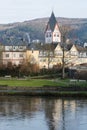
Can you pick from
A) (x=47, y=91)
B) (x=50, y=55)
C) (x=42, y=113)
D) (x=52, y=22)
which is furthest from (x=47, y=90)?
(x=52, y=22)

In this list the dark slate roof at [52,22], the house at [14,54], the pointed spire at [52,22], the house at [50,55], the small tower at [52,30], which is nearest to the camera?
the house at [50,55]

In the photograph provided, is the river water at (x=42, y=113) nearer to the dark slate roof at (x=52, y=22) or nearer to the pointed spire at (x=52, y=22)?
the pointed spire at (x=52, y=22)

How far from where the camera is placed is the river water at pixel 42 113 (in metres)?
30.0

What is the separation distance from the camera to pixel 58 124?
30.5 metres

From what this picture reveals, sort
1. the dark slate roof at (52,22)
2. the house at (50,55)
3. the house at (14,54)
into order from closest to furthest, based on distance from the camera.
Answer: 1. the house at (50,55)
2. the house at (14,54)
3. the dark slate roof at (52,22)

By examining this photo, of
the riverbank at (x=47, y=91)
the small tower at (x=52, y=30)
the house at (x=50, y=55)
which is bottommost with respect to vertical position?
the riverbank at (x=47, y=91)

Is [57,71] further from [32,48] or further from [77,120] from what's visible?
[77,120]

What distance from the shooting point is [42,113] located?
36.2 meters

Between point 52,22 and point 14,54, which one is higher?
point 52,22

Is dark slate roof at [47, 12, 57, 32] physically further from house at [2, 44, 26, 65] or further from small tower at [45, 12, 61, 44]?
house at [2, 44, 26, 65]

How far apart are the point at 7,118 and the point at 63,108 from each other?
771cm

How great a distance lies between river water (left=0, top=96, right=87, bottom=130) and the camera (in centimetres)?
2998

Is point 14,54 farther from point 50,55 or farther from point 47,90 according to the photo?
point 47,90

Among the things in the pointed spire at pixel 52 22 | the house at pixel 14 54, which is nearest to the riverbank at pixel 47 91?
the house at pixel 14 54
